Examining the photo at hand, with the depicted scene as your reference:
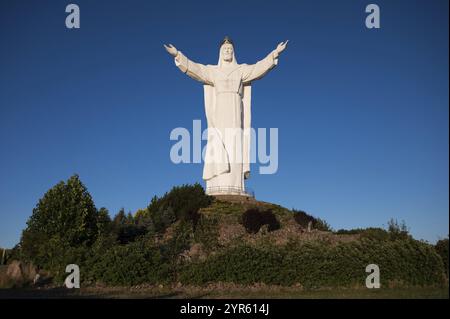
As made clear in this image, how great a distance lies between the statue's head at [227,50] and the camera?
32.4m

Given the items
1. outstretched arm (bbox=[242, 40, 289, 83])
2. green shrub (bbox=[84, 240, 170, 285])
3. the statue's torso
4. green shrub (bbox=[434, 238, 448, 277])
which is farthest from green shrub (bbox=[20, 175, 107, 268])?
outstretched arm (bbox=[242, 40, 289, 83])

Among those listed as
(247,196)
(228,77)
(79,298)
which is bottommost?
(79,298)

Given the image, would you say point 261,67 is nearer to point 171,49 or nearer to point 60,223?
point 171,49

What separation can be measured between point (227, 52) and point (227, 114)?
4.64 m

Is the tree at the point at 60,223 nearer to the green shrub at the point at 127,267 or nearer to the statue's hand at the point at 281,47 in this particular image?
the green shrub at the point at 127,267

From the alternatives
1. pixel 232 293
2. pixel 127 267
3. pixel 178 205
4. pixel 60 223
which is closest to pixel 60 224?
pixel 60 223

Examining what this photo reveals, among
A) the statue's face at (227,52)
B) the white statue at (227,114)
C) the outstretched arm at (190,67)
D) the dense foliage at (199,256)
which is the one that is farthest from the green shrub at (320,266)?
the statue's face at (227,52)

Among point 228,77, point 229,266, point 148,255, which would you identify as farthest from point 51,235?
point 228,77

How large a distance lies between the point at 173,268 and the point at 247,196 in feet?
52.9

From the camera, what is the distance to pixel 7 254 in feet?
74.2

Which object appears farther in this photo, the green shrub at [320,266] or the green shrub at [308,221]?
the green shrub at [308,221]
